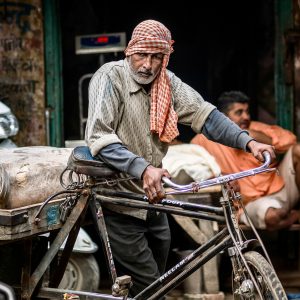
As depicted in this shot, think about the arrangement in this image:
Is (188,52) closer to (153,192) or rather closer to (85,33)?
(85,33)

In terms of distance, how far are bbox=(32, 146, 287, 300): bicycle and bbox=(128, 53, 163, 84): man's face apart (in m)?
0.49

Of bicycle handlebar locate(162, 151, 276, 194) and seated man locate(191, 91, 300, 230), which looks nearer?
bicycle handlebar locate(162, 151, 276, 194)

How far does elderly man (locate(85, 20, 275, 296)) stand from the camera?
4172 mm

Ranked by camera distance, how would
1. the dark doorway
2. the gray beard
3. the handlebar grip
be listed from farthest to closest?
the dark doorway → the gray beard → the handlebar grip

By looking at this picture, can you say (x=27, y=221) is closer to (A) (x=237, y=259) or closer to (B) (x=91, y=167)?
(B) (x=91, y=167)

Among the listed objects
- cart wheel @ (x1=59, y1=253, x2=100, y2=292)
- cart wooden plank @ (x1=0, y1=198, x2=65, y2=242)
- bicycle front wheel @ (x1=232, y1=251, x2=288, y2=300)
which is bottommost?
cart wheel @ (x1=59, y1=253, x2=100, y2=292)

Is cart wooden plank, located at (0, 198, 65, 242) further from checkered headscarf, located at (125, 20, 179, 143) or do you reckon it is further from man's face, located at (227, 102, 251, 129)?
man's face, located at (227, 102, 251, 129)

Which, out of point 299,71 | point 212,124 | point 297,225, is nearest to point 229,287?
point 297,225

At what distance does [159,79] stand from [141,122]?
259 millimetres

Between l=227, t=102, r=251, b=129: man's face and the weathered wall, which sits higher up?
the weathered wall

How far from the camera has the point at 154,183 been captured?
3824 mm

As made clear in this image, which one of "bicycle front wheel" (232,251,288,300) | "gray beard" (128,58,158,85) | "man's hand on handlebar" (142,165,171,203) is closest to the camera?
"bicycle front wheel" (232,251,288,300)

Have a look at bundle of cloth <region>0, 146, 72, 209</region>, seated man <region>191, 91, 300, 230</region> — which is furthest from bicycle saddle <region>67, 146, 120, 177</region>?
seated man <region>191, 91, 300, 230</region>

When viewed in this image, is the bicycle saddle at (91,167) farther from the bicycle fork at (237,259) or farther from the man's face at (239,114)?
the man's face at (239,114)
